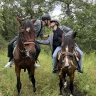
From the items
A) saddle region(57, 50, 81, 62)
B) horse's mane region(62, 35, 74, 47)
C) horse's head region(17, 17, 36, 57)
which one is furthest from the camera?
saddle region(57, 50, 81, 62)

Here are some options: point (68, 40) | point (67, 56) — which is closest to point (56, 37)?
point (68, 40)

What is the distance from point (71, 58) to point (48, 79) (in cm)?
211

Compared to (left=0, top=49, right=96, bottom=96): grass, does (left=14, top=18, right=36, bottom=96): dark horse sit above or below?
above

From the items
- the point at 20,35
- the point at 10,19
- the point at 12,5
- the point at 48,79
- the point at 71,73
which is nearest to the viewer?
the point at 20,35

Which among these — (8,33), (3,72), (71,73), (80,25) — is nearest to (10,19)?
(8,33)

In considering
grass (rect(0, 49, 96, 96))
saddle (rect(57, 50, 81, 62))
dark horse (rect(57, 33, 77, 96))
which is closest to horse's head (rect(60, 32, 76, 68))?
dark horse (rect(57, 33, 77, 96))

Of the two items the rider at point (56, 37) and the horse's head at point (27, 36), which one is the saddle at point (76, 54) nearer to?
the rider at point (56, 37)

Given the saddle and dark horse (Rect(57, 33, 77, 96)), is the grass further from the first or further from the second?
the saddle

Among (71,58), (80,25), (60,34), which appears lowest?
(80,25)

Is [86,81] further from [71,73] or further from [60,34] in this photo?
[60,34]

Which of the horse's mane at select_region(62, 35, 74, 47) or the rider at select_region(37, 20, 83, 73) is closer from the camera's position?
the horse's mane at select_region(62, 35, 74, 47)

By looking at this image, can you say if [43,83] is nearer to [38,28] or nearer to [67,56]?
[38,28]

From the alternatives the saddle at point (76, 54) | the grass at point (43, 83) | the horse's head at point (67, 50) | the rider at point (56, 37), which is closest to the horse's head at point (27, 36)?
the horse's head at point (67, 50)

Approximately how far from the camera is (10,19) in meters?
27.7
